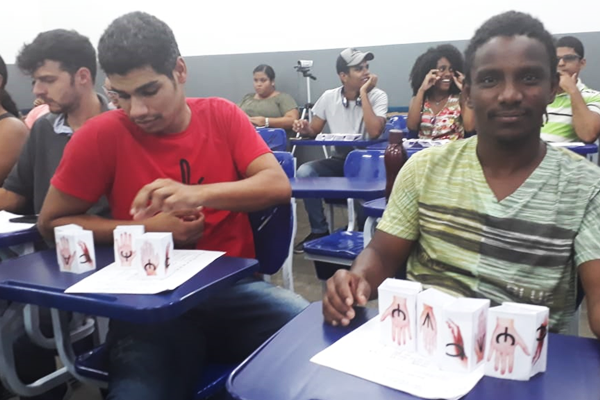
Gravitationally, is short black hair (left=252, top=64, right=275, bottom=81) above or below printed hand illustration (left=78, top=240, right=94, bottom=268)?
above

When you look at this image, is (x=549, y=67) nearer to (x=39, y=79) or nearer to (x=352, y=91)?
(x=39, y=79)

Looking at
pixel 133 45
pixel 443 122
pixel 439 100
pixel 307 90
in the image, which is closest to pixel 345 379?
pixel 133 45

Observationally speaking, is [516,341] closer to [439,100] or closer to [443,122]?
[443,122]

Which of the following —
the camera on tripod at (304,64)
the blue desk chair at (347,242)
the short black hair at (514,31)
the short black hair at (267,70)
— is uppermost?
the short black hair at (514,31)

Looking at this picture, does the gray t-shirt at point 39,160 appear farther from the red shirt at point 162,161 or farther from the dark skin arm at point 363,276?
the dark skin arm at point 363,276

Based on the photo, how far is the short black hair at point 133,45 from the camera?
1460 millimetres

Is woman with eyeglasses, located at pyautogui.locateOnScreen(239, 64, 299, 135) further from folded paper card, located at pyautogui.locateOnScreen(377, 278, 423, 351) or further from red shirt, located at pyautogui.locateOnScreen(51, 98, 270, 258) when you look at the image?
folded paper card, located at pyautogui.locateOnScreen(377, 278, 423, 351)

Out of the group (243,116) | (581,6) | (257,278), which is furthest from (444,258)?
(581,6)

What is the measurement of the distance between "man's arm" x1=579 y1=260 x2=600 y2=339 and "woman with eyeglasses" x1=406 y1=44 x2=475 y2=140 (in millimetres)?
2731

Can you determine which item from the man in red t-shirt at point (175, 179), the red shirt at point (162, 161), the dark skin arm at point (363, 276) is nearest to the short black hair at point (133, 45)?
the man in red t-shirt at point (175, 179)

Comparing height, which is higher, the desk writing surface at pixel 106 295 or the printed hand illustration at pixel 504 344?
the printed hand illustration at pixel 504 344

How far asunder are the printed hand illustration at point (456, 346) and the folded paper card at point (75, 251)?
85 cm

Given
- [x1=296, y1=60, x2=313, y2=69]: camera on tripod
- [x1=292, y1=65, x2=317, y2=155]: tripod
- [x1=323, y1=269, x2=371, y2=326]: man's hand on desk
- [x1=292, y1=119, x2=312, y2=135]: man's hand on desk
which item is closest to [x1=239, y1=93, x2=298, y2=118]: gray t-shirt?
[x1=292, y1=65, x2=317, y2=155]: tripod

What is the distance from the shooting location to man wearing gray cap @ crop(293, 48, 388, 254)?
13.6 ft
